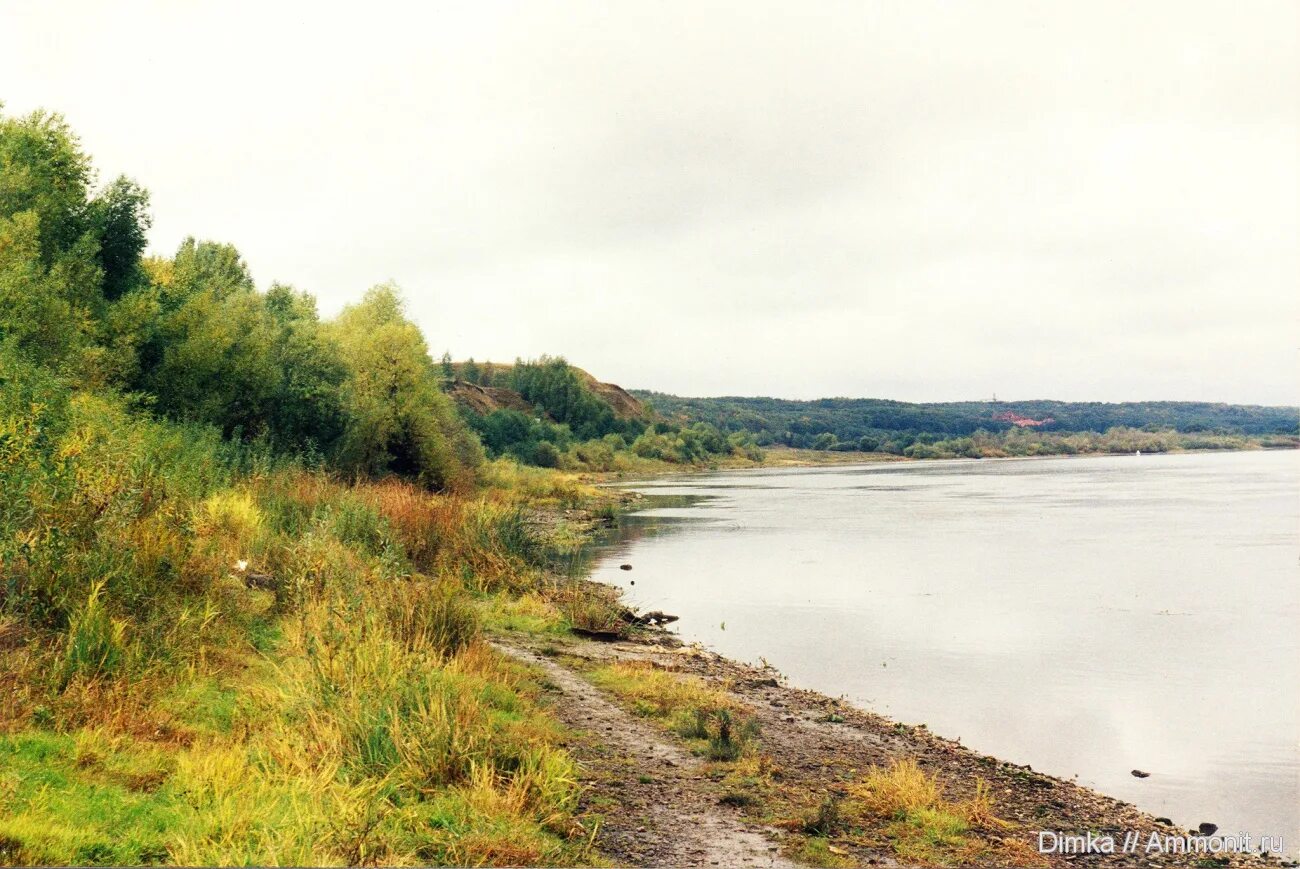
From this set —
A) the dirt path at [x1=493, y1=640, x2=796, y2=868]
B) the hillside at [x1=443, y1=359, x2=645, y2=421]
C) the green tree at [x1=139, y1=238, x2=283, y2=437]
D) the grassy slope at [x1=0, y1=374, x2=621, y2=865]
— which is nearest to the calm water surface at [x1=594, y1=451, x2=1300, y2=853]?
the dirt path at [x1=493, y1=640, x2=796, y2=868]

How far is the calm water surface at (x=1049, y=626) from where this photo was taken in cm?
1245

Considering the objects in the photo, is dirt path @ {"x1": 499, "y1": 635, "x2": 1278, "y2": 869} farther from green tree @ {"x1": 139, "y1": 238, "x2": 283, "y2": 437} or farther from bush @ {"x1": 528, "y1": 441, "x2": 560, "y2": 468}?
bush @ {"x1": 528, "y1": 441, "x2": 560, "y2": 468}

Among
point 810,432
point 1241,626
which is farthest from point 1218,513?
point 810,432

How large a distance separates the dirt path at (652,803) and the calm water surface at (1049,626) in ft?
18.0

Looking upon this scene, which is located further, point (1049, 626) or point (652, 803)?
point (1049, 626)

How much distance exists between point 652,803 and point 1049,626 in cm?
1702

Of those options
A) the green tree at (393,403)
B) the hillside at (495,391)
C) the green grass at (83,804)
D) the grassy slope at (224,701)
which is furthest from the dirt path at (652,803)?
the hillside at (495,391)

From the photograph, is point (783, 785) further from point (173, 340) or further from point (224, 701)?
point (173, 340)

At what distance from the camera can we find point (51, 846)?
5.18 meters

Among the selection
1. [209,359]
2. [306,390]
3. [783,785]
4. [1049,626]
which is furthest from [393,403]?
[783,785]

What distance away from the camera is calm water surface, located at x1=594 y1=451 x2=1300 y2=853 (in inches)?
490

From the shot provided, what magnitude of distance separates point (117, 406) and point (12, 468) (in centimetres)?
1045

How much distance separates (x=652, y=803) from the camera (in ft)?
26.1

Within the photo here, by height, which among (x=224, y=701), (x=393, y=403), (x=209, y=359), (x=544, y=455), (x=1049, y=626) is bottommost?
(x=1049, y=626)
